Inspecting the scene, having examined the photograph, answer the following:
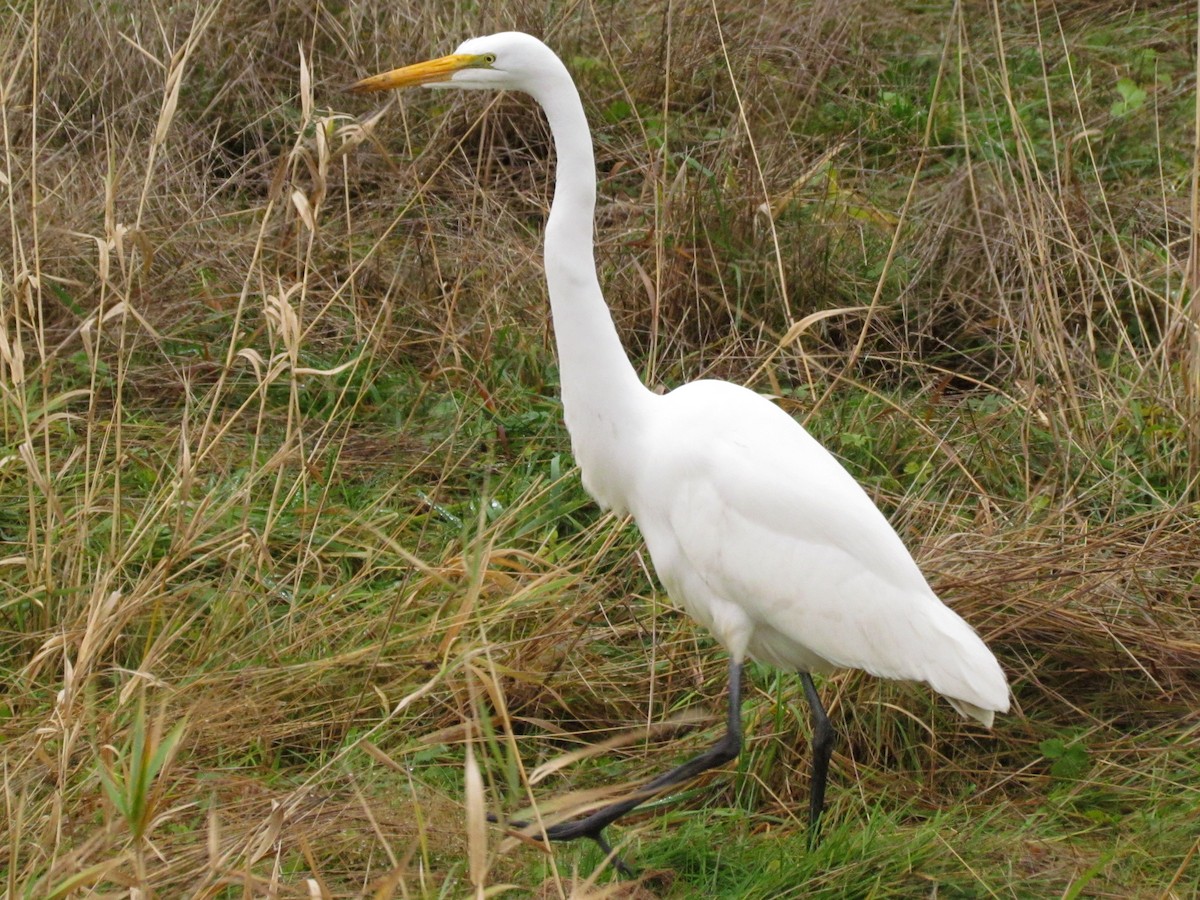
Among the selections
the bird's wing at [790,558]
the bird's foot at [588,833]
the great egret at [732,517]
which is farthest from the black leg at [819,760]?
the bird's foot at [588,833]

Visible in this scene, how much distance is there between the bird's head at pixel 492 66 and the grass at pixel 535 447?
0.17 meters

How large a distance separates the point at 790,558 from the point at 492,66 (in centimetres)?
99

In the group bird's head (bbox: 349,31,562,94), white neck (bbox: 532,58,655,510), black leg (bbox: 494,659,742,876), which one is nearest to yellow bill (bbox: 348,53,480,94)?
bird's head (bbox: 349,31,562,94)

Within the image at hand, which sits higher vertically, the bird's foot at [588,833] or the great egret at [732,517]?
the great egret at [732,517]

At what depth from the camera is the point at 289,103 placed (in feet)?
15.1

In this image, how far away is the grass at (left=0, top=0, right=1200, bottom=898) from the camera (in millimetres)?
2275

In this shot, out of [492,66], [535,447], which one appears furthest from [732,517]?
[535,447]

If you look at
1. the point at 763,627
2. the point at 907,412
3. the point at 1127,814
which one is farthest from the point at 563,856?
the point at 907,412

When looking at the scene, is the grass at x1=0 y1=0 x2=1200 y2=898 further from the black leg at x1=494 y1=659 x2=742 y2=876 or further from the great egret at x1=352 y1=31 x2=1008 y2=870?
the great egret at x1=352 y1=31 x2=1008 y2=870

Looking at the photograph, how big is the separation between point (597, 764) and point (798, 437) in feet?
2.49

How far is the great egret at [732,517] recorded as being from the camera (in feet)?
7.80

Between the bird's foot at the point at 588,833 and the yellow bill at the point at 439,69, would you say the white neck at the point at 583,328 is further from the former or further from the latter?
the bird's foot at the point at 588,833

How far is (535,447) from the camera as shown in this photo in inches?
138

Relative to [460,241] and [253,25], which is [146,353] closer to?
[460,241]
